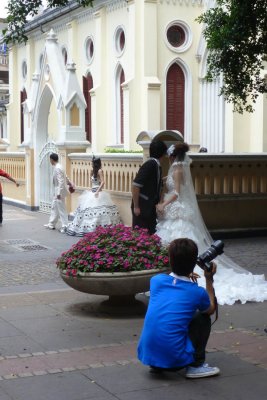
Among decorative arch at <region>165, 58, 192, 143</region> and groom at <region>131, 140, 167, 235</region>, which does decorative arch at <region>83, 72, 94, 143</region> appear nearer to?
decorative arch at <region>165, 58, 192, 143</region>

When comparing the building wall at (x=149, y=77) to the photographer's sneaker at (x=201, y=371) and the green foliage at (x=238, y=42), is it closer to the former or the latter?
the green foliage at (x=238, y=42)

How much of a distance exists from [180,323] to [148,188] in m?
4.07

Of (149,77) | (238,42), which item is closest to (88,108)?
(149,77)

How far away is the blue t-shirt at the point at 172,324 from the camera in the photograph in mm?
5934

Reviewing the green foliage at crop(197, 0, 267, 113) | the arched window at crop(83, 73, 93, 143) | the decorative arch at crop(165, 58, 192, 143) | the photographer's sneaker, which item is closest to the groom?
the photographer's sneaker

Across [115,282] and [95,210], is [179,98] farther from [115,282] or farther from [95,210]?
[115,282]

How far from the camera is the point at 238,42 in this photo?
1348 centimetres

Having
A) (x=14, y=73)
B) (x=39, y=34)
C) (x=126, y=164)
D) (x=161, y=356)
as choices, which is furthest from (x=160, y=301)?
(x=14, y=73)

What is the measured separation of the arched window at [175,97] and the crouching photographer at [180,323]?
22.7m

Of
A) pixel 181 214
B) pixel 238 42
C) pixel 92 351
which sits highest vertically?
pixel 238 42

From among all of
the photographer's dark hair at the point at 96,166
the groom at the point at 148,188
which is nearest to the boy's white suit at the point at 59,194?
the photographer's dark hair at the point at 96,166

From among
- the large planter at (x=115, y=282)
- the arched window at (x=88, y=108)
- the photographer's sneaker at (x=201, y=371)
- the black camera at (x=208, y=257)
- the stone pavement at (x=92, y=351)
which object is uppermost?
the arched window at (x=88, y=108)

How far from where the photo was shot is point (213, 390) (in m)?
5.73

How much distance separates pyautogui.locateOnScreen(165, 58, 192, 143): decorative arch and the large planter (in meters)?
20.8
